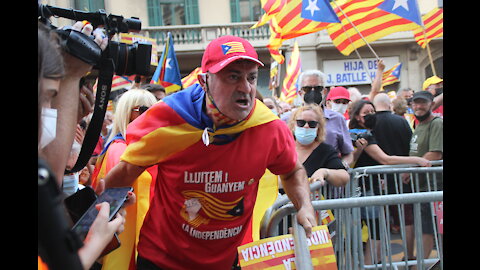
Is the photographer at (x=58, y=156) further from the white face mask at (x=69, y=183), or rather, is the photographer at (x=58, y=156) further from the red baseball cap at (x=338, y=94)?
the red baseball cap at (x=338, y=94)

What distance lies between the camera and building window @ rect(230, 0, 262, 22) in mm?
23125

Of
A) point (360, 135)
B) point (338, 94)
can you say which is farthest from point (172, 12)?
point (360, 135)

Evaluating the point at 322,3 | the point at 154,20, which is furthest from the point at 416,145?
the point at 154,20

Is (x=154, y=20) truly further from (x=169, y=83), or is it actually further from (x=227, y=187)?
(x=227, y=187)

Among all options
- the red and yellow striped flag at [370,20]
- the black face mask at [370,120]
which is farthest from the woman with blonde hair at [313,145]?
the red and yellow striped flag at [370,20]

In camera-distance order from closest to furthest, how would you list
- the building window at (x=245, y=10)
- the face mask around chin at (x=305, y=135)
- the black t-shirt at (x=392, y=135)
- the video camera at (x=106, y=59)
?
the video camera at (x=106, y=59)
the face mask around chin at (x=305, y=135)
the black t-shirt at (x=392, y=135)
the building window at (x=245, y=10)

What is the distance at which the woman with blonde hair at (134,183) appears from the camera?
2948 mm

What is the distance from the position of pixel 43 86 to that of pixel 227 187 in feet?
5.20

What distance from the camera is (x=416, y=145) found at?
5559 mm

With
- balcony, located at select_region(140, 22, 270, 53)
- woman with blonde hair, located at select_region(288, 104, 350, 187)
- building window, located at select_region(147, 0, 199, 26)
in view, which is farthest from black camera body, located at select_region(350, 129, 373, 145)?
building window, located at select_region(147, 0, 199, 26)

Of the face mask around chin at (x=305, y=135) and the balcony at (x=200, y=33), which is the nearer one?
the face mask around chin at (x=305, y=135)

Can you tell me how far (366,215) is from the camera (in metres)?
3.42

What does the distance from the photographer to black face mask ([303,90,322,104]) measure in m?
3.61

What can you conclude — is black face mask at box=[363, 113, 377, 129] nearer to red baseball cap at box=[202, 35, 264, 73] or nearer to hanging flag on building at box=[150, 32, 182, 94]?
red baseball cap at box=[202, 35, 264, 73]
